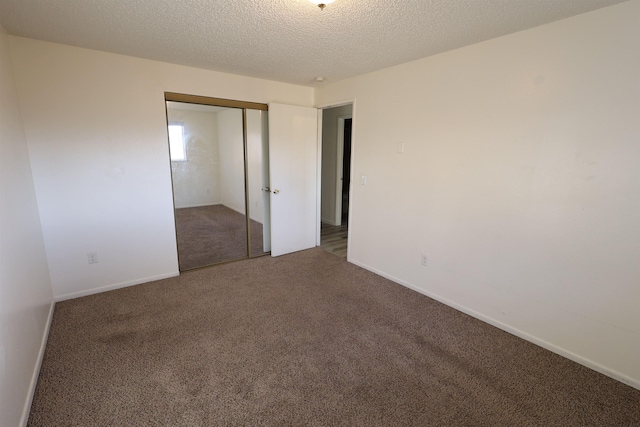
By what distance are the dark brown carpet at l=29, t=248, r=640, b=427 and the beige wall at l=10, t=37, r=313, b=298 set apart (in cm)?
40

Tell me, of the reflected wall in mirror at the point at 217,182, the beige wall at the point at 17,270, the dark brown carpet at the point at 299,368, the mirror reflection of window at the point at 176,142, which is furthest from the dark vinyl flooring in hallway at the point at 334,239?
the beige wall at the point at 17,270

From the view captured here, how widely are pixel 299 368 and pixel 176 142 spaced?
2.70 meters

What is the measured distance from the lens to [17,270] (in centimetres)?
174

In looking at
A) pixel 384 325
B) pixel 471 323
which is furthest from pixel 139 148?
pixel 471 323

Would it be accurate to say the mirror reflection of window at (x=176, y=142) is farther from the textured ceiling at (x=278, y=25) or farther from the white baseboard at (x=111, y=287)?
the white baseboard at (x=111, y=287)

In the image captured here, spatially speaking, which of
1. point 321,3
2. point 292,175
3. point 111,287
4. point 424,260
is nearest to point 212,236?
point 111,287

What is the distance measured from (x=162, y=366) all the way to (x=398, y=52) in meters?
3.11

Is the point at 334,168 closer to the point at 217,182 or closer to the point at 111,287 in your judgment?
the point at 217,182

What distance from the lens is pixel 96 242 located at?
114 inches

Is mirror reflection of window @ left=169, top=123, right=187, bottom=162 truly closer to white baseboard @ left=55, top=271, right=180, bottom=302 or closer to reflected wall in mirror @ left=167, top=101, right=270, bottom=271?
reflected wall in mirror @ left=167, top=101, right=270, bottom=271

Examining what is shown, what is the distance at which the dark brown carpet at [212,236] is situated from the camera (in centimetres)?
361

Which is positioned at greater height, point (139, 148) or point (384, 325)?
point (139, 148)

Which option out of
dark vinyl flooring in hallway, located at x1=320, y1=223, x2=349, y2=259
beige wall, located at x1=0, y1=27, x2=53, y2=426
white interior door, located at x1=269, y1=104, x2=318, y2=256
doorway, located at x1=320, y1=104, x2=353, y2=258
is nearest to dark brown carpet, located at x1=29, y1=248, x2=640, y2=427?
beige wall, located at x1=0, y1=27, x2=53, y2=426

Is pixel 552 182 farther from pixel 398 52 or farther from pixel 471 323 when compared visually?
pixel 398 52
